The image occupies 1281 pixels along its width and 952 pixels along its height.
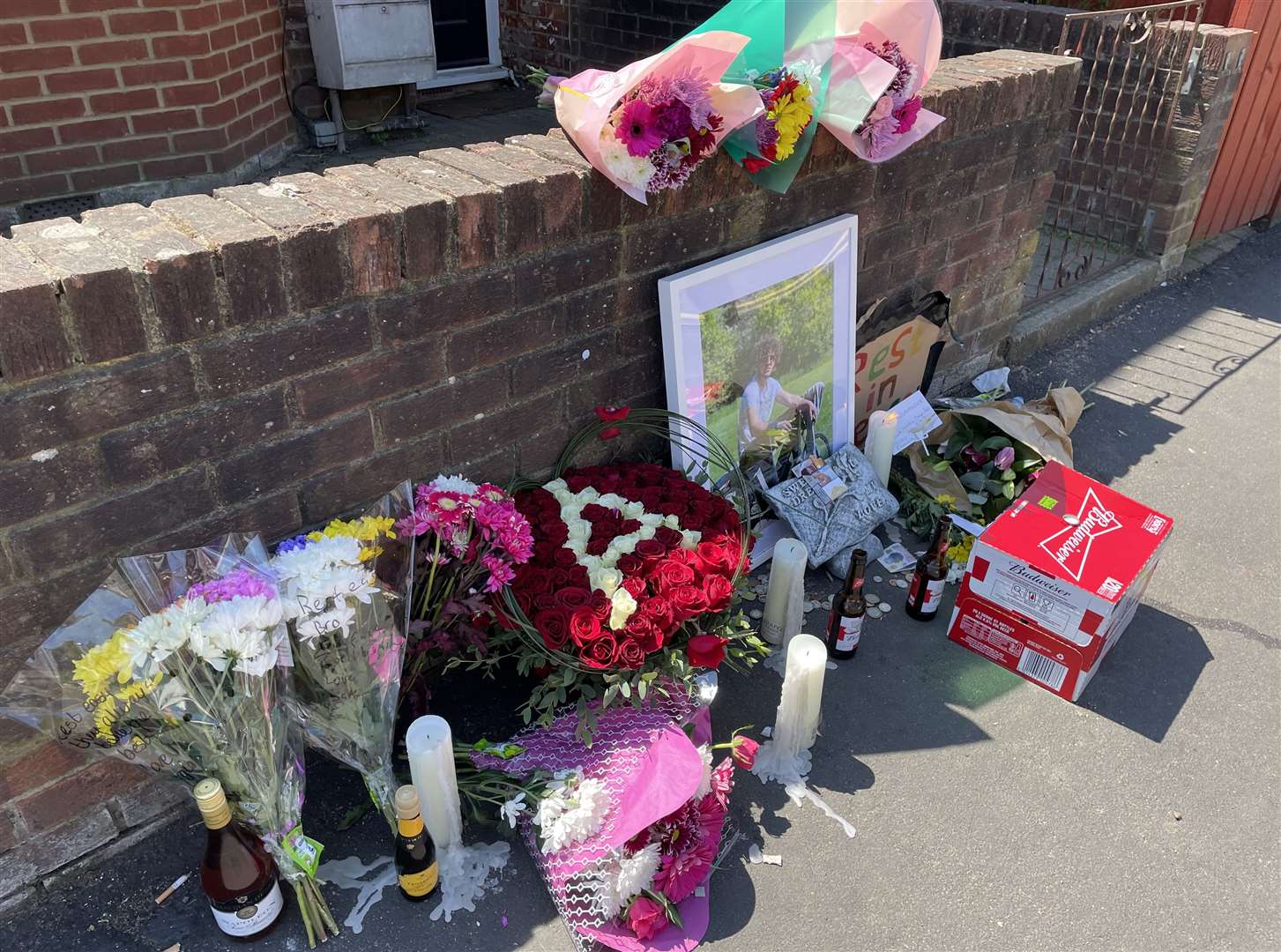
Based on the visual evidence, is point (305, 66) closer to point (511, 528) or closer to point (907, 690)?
point (511, 528)

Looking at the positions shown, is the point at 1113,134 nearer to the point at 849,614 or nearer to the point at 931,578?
the point at 931,578

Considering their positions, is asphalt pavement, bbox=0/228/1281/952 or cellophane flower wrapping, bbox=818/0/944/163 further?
cellophane flower wrapping, bbox=818/0/944/163

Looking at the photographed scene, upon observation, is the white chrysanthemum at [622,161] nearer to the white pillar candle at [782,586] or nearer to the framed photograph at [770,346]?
the framed photograph at [770,346]

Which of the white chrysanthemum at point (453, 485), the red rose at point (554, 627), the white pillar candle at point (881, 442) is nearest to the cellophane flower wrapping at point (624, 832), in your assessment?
the red rose at point (554, 627)

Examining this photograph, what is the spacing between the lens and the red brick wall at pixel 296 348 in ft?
6.18

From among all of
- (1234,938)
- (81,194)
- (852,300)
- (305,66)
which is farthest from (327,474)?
(305,66)

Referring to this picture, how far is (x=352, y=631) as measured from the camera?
2123mm

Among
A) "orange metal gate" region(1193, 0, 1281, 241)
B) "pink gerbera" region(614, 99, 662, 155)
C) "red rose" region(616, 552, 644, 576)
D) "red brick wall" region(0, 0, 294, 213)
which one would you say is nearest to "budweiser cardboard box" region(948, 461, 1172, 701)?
"red rose" region(616, 552, 644, 576)

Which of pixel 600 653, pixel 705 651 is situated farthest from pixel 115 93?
pixel 705 651

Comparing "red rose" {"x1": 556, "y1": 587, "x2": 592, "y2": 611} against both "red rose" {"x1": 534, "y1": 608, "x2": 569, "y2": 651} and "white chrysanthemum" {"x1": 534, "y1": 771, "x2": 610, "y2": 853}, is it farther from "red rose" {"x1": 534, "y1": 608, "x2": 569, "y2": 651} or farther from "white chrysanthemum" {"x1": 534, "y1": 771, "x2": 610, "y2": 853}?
"white chrysanthemum" {"x1": 534, "y1": 771, "x2": 610, "y2": 853}

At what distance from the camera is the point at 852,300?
3.57m

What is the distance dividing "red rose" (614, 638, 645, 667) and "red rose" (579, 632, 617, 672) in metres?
0.01

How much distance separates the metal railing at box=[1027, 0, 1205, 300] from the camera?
538 centimetres

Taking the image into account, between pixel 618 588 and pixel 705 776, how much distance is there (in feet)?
1.73
